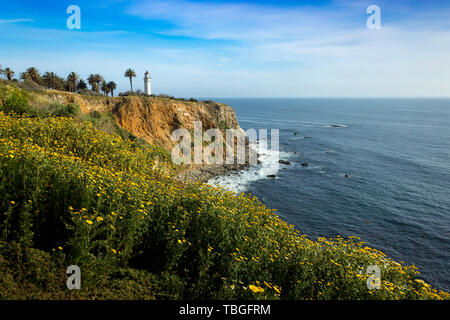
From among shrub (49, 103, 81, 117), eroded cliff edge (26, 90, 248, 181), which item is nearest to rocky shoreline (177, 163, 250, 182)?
eroded cliff edge (26, 90, 248, 181)

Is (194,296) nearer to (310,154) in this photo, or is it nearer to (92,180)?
(92,180)

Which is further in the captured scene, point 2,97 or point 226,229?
point 2,97

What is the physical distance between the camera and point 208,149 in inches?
2136

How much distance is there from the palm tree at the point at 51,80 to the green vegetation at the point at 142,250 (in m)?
49.4

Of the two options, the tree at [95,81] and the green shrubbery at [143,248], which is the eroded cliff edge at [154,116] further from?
the green shrubbery at [143,248]

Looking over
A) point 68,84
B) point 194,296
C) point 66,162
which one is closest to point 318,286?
point 194,296

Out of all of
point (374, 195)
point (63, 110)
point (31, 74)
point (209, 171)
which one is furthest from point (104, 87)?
point (374, 195)

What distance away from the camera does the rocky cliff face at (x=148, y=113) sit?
138 feet

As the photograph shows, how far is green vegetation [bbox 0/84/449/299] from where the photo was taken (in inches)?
232

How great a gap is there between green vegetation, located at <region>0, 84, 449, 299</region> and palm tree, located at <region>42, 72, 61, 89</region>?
49.4 m

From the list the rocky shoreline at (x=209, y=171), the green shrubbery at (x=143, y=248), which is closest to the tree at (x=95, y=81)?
the rocky shoreline at (x=209, y=171)

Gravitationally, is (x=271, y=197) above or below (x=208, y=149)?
below

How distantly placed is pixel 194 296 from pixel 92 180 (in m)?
4.05

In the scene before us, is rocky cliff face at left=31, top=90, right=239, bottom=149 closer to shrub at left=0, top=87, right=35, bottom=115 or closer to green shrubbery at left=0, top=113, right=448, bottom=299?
shrub at left=0, top=87, right=35, bottom=115
